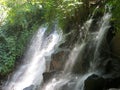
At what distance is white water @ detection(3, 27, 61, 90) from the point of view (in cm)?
1181

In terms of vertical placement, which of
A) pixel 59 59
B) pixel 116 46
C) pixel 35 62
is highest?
pixel 116 46

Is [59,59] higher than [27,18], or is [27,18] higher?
[27,18]

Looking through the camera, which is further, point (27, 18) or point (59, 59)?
point (27, 18)

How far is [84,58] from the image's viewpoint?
8.91 m

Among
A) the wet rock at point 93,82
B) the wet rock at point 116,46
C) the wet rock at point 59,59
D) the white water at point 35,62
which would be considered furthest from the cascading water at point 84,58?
the white water at point 35,62

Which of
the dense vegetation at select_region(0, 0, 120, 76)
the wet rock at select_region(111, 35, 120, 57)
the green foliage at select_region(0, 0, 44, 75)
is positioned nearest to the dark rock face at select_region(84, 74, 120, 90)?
the wet rock at select_region(111, 35, 120, 57)

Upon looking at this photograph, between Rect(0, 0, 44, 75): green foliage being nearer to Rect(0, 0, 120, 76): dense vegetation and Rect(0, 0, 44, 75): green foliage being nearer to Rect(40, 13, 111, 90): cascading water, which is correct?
Rect(0, 0, 120, 76): dense vegetation

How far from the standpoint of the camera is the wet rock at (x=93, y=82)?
7.12 m

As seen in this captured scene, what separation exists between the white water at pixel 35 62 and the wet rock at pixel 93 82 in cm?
397

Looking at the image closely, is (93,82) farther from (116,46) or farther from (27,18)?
(27,18)

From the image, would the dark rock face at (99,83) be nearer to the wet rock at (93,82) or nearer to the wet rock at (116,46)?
the wet rock at (93,82)

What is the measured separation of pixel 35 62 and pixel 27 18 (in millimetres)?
3082

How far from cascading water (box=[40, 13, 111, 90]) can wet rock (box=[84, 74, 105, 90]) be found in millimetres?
550

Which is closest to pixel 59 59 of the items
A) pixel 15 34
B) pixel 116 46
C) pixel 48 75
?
pixel 48 75
